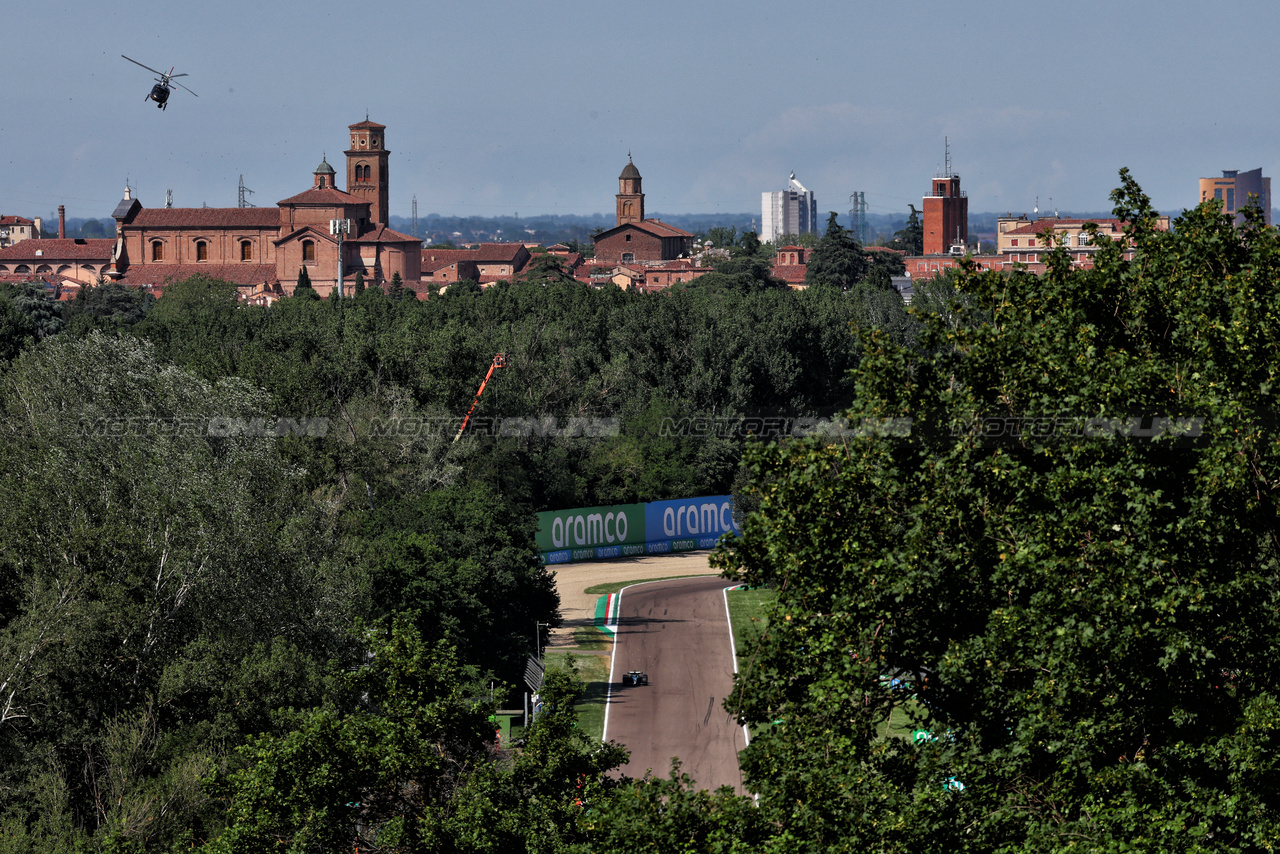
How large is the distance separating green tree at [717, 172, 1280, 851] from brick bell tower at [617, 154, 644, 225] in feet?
584

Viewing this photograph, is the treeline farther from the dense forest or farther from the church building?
the church building

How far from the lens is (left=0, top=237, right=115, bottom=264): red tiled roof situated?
149m

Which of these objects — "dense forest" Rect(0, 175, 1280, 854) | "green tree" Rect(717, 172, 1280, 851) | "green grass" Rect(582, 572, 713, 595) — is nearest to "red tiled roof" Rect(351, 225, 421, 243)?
"green grass" Rect(582, 572, 713, 595)

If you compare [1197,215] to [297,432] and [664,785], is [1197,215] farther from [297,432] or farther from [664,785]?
[297,432]

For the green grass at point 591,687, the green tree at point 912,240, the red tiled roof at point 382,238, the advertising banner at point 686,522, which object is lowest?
the green grass at point 591,687

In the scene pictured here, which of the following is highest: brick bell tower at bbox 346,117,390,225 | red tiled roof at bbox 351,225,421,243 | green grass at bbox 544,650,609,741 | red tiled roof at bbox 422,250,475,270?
brick bell tower at bbox 346,117,390,225

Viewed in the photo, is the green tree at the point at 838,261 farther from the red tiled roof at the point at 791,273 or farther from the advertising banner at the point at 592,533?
the advertising banner at the point at 592,533

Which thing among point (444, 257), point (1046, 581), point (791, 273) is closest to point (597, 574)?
point (1046, 581)

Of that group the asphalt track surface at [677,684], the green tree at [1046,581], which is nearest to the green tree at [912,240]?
the asphalt track surface at [677,684]

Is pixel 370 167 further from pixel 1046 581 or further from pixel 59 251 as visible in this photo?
pixel 1046 581

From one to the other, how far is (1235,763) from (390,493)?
110ft

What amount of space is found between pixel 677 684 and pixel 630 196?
6300 inches

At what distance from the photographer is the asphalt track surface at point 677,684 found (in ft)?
103

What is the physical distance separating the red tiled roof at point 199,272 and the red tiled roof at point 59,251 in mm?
13301
